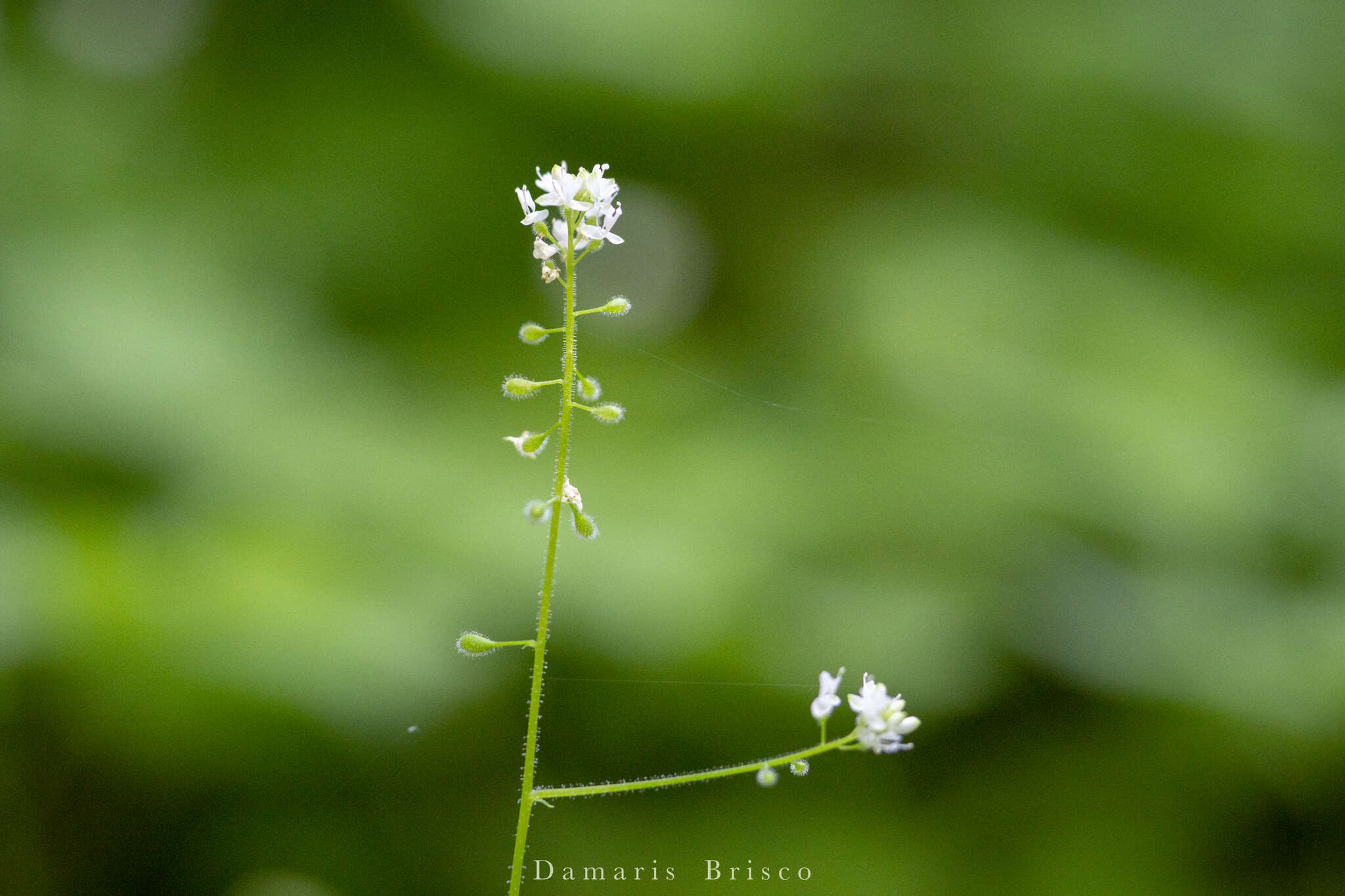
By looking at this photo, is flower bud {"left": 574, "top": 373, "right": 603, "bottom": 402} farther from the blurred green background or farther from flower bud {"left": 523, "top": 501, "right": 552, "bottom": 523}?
the blurred green background

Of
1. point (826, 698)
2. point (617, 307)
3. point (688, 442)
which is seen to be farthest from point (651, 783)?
point (688, 442)

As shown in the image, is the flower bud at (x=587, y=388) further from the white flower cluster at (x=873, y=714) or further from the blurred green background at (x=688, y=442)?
the blurred green background at (x=688, y=442)

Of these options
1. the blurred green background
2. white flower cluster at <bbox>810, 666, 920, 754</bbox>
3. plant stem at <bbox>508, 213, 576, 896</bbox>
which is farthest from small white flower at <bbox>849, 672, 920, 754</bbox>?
the blurred green background

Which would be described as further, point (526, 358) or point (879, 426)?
point (526, 358)

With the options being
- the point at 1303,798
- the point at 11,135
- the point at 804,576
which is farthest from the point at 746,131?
the point at 1303,798

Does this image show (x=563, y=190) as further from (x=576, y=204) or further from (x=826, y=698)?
(x=826, y=698)

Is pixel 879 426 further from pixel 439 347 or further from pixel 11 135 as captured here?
pixel 11 135
